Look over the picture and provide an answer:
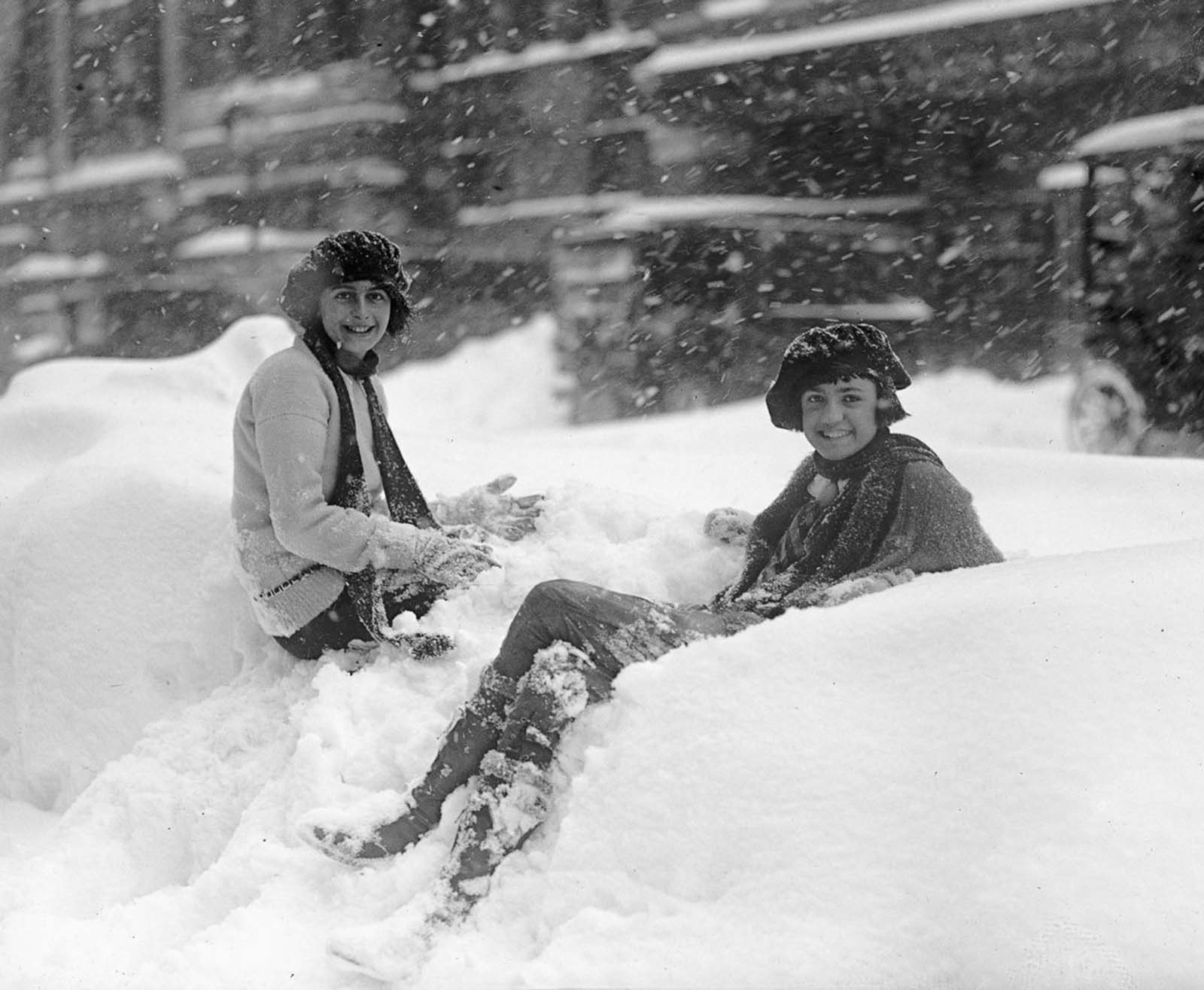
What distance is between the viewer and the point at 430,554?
114 inches

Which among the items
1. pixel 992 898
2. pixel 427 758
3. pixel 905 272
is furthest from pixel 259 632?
pixel 905 272

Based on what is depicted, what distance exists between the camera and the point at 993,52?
26.9 feet

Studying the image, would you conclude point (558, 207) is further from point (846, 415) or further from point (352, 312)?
point (846, 415)

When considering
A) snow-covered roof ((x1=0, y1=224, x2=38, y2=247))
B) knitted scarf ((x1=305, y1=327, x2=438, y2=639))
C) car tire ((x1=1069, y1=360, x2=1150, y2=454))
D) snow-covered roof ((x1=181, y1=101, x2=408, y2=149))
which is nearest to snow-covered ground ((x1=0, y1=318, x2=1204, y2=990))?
knitted scarf ((x1=305, y1=327, x2=438, y2=639))

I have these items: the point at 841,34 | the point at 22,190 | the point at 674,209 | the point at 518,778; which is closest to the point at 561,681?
the point at 518,778

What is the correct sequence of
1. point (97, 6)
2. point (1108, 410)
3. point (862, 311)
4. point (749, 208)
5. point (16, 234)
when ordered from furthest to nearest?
point (16, 234)
point (97, 6)
point (749, 208)
point (862, 311)
point (1108, 410)

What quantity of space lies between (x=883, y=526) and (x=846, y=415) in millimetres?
251

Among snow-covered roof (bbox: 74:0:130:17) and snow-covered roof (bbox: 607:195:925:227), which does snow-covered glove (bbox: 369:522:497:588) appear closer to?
snow-covered roof (bbox: 607:195:925:227)

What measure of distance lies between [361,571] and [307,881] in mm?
802

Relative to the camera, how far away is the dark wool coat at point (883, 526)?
2459mm

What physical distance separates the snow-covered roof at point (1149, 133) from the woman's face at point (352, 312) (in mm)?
6082

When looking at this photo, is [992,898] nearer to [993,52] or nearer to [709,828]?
[709,828]

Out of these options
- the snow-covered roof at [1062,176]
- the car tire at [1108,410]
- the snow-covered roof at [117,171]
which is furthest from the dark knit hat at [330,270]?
the snow-covered roof at [117,171]

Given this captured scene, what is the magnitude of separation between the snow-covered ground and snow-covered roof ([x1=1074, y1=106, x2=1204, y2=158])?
5.55 m
